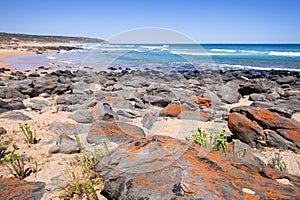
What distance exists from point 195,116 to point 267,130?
7.01 ft

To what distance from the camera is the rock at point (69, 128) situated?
5.24 metres

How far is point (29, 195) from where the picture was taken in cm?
280

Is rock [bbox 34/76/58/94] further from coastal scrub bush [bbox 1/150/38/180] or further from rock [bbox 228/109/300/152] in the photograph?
rock [bbox 228/109/300/152]

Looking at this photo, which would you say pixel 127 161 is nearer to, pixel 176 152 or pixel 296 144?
pixel 176 152

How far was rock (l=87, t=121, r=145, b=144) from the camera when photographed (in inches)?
183

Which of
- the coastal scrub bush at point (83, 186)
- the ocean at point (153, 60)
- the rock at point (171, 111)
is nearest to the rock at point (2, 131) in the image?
the coastal scrub bush at point (83, 186)

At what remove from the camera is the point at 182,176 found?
7.42ft

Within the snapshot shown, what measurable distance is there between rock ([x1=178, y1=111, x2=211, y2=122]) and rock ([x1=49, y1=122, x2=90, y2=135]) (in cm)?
263

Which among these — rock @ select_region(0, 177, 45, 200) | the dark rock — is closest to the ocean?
the dark rock

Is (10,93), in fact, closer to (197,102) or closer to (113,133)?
(113,133)

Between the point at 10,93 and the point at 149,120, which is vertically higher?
the point at 149,120

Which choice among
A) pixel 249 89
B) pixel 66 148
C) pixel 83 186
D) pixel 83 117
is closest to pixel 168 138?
pixel 83 186

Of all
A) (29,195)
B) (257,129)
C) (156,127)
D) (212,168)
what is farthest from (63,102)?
(212,168)

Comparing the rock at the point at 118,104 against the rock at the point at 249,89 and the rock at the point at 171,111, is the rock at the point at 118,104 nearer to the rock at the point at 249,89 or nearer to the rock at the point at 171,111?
the rock at the point at 171,111
